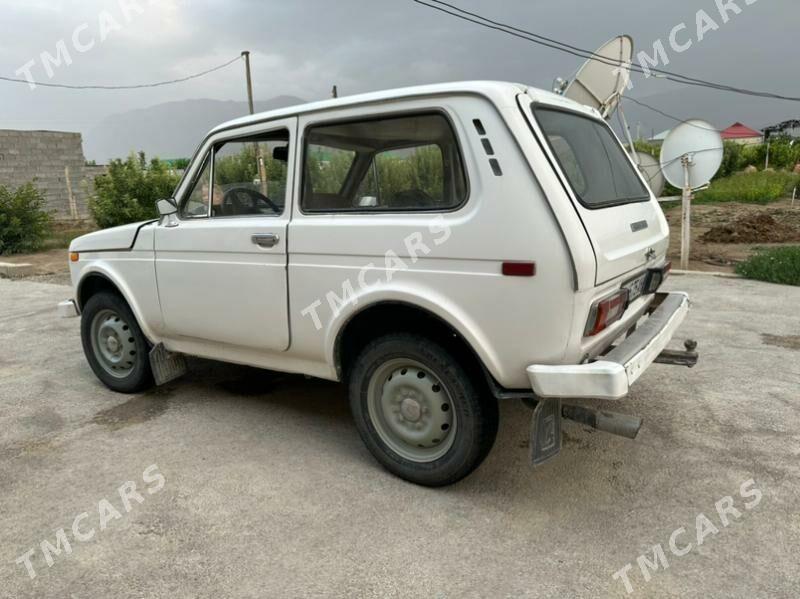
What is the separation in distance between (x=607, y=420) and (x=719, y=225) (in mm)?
13917

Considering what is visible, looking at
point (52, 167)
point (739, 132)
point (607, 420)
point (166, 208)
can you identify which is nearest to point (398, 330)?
point (607, 420)

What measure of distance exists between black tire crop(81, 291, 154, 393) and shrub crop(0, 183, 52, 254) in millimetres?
10963

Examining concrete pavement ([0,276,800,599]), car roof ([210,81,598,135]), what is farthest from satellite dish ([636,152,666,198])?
car roof ([210,81,598,135])

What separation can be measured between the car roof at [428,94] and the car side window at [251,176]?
4.8 inches

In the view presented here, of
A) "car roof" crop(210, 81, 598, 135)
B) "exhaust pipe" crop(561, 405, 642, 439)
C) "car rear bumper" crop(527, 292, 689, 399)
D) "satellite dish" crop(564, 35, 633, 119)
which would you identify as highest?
"satellite dish" crop(564, 35, 633, 119)

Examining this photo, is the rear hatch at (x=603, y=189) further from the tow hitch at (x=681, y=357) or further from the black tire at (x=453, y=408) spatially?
the black tire at (x=453, y=408)

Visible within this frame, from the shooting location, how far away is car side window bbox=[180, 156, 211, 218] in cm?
385

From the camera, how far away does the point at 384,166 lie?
3184 millimetres

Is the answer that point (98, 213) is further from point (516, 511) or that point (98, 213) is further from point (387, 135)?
point (516, 511)

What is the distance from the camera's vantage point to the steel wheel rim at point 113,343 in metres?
4.40

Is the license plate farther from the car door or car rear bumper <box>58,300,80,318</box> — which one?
car rear bumper <box>58,300,80,318</box>

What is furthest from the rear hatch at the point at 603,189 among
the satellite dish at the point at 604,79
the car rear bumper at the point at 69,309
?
the car rear bumper at the point at 69,309

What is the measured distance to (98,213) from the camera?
14.0 m

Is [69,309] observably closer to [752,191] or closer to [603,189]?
[603,189]
